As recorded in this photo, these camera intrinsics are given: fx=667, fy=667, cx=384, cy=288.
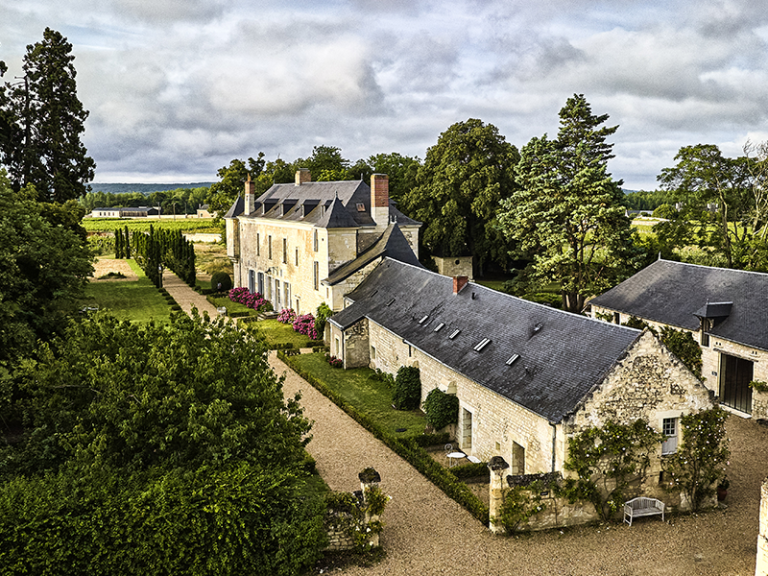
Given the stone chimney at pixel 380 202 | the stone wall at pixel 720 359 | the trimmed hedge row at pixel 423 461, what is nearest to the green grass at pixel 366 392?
the trimmed hedge row at pixel 423 461

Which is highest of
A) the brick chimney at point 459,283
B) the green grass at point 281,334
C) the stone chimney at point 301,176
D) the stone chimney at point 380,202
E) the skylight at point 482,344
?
the stone chimney at point 301,176

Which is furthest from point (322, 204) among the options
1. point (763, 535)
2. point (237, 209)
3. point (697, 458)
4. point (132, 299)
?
point (763, 535)

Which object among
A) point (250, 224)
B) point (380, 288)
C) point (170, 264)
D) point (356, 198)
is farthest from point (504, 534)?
point (170, 264)

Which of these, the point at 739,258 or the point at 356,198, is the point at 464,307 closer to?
the point at 356,198

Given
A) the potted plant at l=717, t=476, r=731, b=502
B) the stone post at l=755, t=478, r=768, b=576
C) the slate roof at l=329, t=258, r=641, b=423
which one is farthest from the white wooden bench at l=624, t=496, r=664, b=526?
the stone post at l=755, t=478, r=768, b=576

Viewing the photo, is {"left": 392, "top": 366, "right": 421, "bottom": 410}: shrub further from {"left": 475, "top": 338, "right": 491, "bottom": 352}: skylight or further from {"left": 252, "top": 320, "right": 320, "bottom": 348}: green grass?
{"left": 252, "top": 320, "right": 320, "bottom": 348}: green grass

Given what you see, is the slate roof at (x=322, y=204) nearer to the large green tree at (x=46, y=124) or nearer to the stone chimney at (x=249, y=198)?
the stone chimney at (x=249, y=198)

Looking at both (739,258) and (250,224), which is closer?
(739,258)
